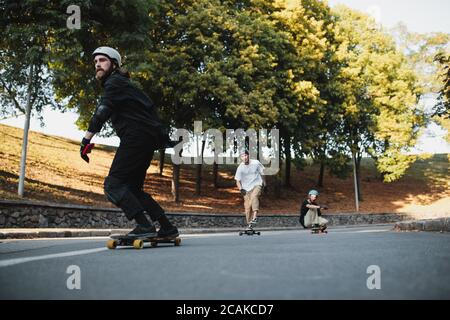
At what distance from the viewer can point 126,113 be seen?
5.80 meters

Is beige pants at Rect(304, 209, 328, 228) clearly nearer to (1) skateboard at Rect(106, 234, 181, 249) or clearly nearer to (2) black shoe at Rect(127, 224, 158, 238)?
(1) skateboard at Rect(106, 234, 181, 249)

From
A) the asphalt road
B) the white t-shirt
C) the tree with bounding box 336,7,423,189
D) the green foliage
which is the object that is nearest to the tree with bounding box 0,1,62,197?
the green foliage

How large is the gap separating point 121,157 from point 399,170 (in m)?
31.3

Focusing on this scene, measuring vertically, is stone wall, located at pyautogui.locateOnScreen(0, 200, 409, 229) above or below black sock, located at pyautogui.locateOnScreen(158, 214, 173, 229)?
below

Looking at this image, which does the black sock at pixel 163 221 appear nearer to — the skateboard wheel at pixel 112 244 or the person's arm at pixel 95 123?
the skateboard wheel at pixel 112 244

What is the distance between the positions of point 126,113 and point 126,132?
24 centimetres

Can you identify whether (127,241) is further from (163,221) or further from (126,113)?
(126,113)

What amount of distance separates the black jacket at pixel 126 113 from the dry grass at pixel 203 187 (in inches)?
434

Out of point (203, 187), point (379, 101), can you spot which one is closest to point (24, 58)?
point (203, 187)

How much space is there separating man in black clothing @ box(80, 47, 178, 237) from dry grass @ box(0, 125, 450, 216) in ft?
36.0

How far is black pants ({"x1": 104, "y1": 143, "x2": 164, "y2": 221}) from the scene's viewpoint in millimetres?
5645

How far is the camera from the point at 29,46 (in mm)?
17062

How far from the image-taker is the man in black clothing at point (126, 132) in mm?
5646

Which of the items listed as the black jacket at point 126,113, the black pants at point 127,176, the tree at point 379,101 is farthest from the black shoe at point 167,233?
the tree at point 379,101
